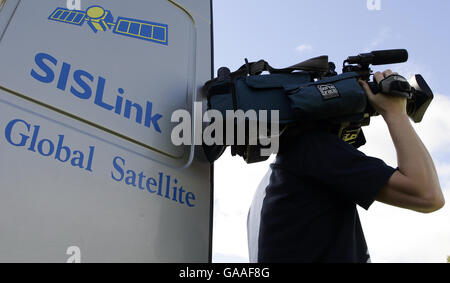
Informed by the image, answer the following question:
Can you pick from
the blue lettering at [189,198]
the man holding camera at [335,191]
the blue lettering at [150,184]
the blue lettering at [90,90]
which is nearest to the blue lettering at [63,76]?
the blue lettering at [90,90]

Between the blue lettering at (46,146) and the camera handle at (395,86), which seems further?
the camera handle at (395,86)

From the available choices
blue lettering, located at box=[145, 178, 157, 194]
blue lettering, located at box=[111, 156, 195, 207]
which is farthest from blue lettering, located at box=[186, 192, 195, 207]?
blue lettering, located at box=[145, 178, 157, 194]

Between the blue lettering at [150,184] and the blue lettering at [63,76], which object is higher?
the blue lettering at [63,76]

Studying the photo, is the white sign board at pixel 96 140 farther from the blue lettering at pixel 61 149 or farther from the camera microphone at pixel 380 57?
the camera microphone at pixel 380 57

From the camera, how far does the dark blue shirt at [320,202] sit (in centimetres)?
139

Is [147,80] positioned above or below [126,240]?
above

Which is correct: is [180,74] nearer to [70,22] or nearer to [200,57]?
[200,57]

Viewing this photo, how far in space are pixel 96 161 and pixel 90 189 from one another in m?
0.09

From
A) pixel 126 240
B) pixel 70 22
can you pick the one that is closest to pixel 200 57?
pixel 70 22

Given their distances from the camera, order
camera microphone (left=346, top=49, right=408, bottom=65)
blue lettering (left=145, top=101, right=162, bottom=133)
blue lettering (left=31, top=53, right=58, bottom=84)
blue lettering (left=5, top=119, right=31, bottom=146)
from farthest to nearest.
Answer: camera microphone (left=346, top=49, right=408, bottom=65) → blue lettering (left=145, top=101, right=162, bottom=133) → blue lettering (left=31, top=53, right=58, bottom=84) → blue lettering (left=5, top=119, right=31, bottom=146)

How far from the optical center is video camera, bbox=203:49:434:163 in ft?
4.89

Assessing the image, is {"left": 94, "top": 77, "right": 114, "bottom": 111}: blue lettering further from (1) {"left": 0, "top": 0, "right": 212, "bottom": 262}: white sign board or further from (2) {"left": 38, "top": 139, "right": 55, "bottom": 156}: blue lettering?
(2) {"left": 38, "top": 139, "right": 55, "bottom": 156}: blue lettering

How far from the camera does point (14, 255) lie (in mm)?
1098

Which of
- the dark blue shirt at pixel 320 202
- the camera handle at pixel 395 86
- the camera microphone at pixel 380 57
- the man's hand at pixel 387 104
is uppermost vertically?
the camera microphone at pixel 380 57
